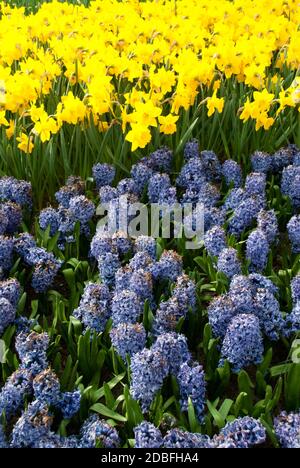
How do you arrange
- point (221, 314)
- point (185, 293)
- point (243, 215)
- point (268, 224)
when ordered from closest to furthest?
point (221, 314) < point (185, 293) < point (268, 224) < point (243, 215)

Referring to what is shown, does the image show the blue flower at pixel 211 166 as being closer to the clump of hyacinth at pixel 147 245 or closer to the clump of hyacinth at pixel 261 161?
the clump of hyacinth at pixel 261 161

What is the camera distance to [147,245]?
118 inches

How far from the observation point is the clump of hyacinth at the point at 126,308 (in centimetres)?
256

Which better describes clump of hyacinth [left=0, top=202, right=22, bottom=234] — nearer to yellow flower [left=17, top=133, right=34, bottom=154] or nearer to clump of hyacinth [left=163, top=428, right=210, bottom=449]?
yellow flower [left=17, top=133, right=34, bottom=154]

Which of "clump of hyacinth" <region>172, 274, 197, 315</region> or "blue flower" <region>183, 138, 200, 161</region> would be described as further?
"blue flower" <region>183, 138, 200, 161</region>

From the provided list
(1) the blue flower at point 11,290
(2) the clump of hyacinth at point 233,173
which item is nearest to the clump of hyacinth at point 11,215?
(1) the blue flower at point 11,290

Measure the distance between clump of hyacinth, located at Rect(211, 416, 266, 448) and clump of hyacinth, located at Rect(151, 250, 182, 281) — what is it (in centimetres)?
88

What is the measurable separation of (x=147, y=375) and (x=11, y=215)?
4.63 feet

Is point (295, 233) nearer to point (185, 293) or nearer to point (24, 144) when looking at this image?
point (185, 293)

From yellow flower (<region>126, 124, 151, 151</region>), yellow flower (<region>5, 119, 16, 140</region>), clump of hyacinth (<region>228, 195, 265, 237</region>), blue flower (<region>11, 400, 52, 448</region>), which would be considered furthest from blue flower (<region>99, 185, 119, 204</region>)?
blue flower (<region>11, 400, 52, 448</region>)

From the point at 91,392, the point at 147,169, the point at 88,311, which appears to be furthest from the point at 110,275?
the point at 147,169

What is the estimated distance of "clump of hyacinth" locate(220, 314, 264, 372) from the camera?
239 cm

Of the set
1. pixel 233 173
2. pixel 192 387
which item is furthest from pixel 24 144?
pixel 192 387
